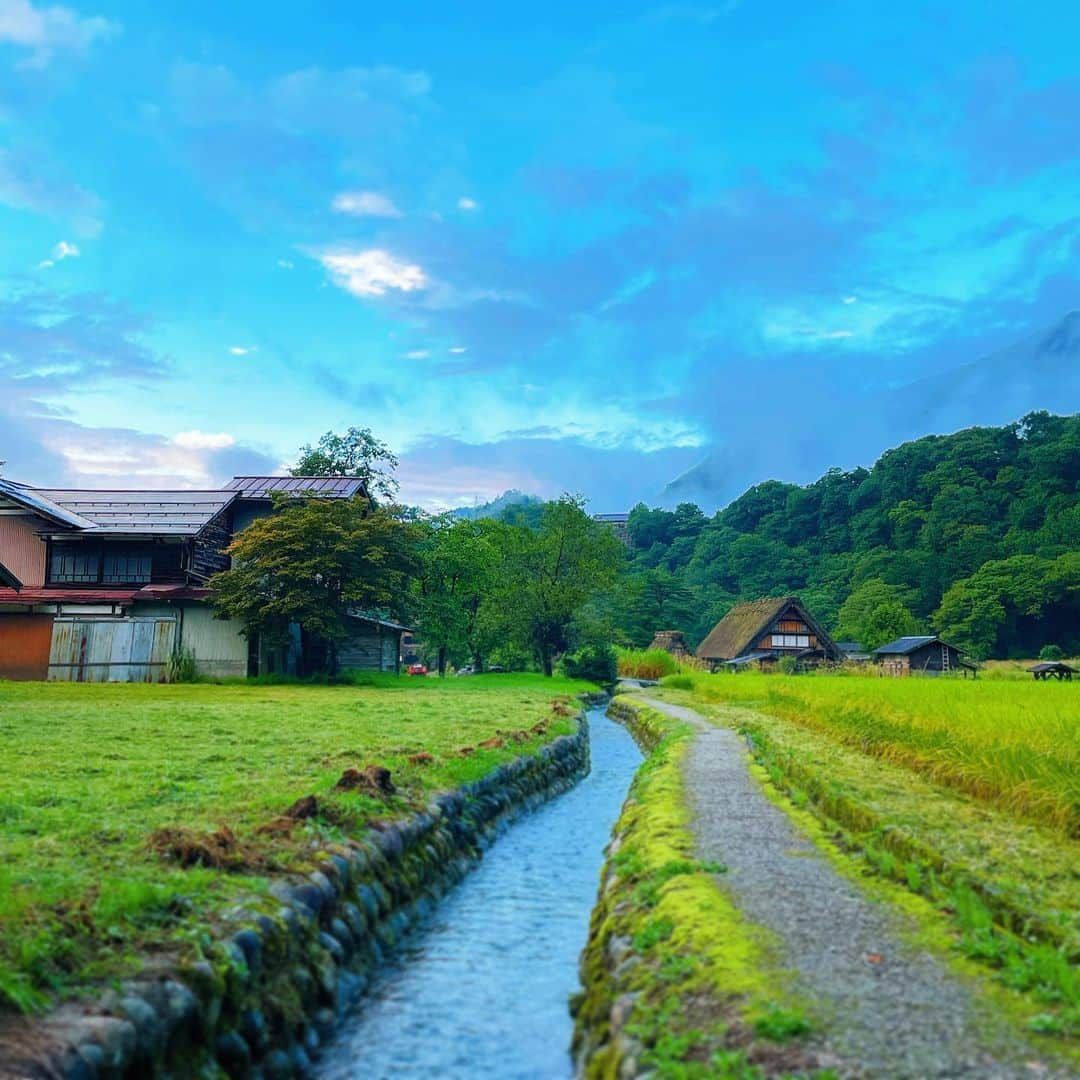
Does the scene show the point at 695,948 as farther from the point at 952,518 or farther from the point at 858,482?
the point at 858,482

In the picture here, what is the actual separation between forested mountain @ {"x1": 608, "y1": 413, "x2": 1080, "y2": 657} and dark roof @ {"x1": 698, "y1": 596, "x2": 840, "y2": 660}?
501 centimetres

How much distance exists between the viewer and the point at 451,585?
4338 centimetres

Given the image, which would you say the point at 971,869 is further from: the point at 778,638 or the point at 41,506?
the point at 778,638

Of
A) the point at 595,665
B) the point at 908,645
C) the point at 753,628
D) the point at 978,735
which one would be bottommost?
the point at 978,735

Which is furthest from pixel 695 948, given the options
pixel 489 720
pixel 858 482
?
pixel 858 482

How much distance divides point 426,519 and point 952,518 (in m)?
41.6

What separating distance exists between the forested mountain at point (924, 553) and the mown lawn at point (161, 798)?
47.2 m

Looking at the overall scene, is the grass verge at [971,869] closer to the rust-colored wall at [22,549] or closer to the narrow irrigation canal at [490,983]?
the narrow irrigation canal at [490,983]

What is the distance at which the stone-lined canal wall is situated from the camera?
419 cm

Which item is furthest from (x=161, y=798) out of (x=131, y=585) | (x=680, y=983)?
(x=131, y=585)

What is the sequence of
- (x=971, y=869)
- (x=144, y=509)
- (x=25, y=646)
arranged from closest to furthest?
(x=971, y=869) → (x=25, y=646) → (x=144, y=509)

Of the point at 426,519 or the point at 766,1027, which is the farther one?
the point at 426,519

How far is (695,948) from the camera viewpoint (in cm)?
551

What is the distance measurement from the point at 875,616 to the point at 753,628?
9.72 meters
